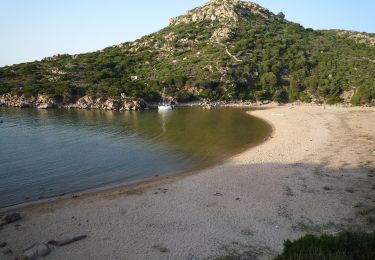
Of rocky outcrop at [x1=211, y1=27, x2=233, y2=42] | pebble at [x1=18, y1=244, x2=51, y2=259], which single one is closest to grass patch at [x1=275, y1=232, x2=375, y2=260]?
pebble at [x1=18, y1=244, x2=51, y2=259]

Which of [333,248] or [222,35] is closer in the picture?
[333,248]

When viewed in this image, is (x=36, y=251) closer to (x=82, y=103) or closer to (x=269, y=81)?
(x=82, y=103)

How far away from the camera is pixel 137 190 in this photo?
24.1 metres

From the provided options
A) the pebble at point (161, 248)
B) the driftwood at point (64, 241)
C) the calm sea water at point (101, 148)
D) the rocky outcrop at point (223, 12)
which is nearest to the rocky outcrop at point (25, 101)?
the calm sea water at point (101, 148)

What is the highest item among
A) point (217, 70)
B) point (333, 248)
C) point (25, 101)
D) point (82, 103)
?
point (217, 70)

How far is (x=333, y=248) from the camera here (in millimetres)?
11258

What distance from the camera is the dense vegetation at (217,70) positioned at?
298 ft

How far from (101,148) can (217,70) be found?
221ft

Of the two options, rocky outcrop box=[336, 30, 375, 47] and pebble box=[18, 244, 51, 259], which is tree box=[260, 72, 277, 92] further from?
pebble box=[18, 244, 51, 259]

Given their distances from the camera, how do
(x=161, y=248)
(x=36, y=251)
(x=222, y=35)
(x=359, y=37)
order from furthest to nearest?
1. (x=359, y=37)
2. (x=222, y=35)
3. (x=161, y=248)
4. (x=36, y=251)

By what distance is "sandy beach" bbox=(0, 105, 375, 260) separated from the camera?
15.8 m

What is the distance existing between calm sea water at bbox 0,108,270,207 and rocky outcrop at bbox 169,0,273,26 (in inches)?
3664

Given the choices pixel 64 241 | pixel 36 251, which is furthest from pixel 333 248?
pixel 36 251

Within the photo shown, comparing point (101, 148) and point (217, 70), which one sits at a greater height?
point (217, 70)
